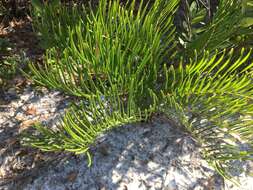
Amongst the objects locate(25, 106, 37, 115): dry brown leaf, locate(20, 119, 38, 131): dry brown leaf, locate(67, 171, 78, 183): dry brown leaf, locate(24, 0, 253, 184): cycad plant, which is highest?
locate(24, 0, 253, 184): cycad plant

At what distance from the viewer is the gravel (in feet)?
4.31

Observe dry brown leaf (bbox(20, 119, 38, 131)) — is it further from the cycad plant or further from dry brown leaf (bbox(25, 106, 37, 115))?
the cycad plant

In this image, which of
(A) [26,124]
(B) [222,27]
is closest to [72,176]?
(A) [26,124]

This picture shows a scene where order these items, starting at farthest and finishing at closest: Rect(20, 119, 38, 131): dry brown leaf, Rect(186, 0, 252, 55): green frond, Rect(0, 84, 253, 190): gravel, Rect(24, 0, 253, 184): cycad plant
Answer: Rect(20, 119, 38, 131): dry brown leaf
Rect(0, 84, 253, 190): gravel
Rect(186, 0, 252, 55): green frond
Rect(24, 0, 253, 184): cycad plant

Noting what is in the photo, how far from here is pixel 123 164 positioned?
53.1 inches

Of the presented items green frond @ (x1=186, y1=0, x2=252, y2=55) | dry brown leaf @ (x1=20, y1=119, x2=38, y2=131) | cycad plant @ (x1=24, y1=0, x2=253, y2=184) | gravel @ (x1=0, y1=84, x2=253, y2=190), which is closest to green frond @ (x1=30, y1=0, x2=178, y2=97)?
cycad plant @ (x1=24, y1=0, x2=253, y2=184)

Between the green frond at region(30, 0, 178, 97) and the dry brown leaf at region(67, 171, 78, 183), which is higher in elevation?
the green frond at region(30, 0, 178, 97)

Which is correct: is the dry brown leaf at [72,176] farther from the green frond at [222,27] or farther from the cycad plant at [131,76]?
the green frond at [222,27]

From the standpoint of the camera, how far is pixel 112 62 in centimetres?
104

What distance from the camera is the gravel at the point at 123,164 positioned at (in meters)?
1.31

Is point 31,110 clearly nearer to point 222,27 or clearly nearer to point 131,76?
point 131,76

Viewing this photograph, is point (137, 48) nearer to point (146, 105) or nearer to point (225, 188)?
point (146, 105)

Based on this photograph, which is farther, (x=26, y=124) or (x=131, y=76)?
(x=26, y=124)

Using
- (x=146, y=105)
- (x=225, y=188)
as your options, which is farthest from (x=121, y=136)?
(x=225, y=188)
